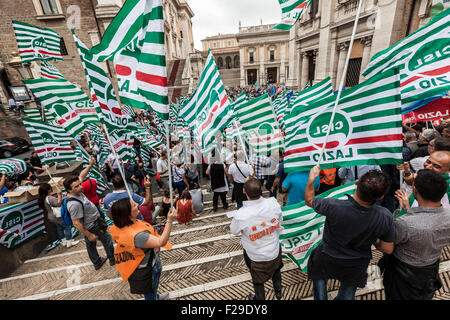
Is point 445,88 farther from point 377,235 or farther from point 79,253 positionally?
point 79,253

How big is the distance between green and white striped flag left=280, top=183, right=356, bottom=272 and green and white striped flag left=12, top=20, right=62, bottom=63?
390 inches

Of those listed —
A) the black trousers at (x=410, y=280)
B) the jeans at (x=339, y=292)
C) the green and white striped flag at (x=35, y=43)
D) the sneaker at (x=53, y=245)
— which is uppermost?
the green and white striped flag at (x=35, y=43)

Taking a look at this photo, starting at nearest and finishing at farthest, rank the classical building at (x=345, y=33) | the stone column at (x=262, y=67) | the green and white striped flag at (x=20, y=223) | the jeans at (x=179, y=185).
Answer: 1. the green and white striped flag at (x=20, y=223)
2. the jeans at (x=179, y=185)
3. the classical building at (x=345, y=33)
4. the stone column at (x=262, y=67)

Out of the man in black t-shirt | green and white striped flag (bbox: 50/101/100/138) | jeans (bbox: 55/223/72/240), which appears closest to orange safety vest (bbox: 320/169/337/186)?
the man in black t-shirt

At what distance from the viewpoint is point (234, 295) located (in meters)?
3.18

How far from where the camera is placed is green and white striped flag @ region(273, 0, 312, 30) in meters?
3.95

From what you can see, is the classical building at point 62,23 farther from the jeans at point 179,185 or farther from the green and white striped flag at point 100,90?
the green and white striped flag at point 100,90

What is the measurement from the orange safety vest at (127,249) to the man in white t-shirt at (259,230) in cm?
112

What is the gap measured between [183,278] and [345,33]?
1445 centimetres

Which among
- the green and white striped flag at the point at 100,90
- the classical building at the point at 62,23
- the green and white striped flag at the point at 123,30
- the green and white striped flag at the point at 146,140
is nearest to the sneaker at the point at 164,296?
the green and white striped flag at the point at 100,90

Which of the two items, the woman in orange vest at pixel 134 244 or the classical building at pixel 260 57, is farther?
the classical building at pixel 260 57

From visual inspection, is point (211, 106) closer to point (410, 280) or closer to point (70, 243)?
point (410, 280)

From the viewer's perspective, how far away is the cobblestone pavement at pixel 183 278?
125 inches
